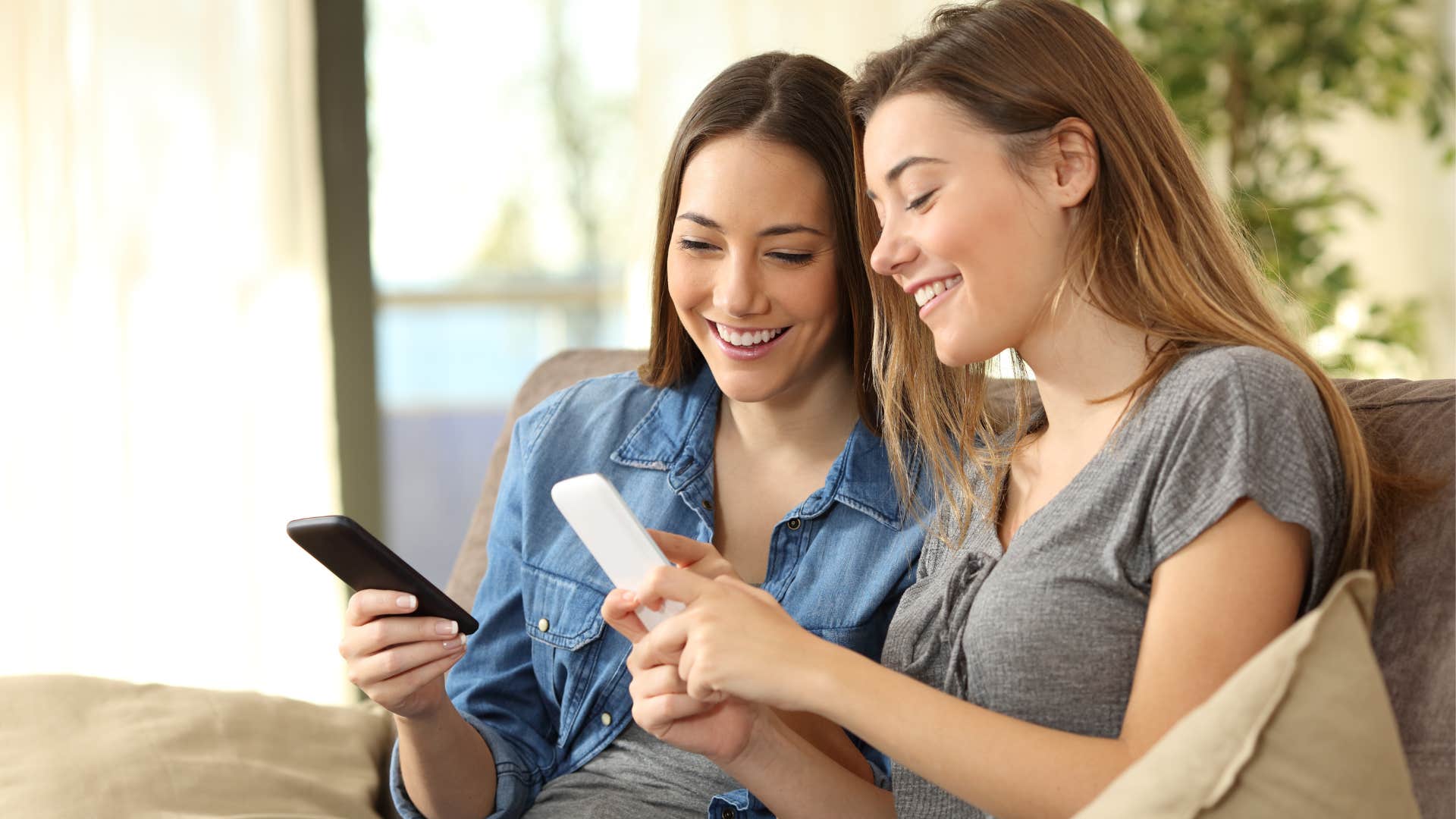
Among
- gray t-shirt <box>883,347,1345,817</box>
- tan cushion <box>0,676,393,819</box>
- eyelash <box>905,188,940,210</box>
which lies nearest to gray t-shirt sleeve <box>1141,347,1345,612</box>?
gray t-shirt <box>883,347,1345,817</box>

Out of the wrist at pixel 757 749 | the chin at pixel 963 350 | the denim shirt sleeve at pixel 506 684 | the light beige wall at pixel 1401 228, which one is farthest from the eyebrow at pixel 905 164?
the light beige wall at pixel 1401 228

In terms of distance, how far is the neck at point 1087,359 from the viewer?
3.64 feet

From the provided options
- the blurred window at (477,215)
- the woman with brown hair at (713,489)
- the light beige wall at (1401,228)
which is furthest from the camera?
the light beige wall at (1401,228)

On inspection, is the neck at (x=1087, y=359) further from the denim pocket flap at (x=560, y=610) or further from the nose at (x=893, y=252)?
the denim pocket flap at (x=560, y=610)

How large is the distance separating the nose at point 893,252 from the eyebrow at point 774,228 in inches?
9.0

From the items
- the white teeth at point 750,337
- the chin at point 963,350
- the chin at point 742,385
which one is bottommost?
the chin at point 742,385

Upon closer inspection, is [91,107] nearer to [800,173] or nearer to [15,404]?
[15,404]

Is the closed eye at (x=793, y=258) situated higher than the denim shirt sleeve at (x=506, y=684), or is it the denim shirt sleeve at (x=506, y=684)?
the closed eye at (x=793, y=258)

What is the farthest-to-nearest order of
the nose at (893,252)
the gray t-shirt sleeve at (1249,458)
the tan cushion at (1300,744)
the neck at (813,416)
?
the neck at (813,416) → the nose at (893,252) → the gray t-shirt sleeve at (1249,458) → the tan cushion at (1300,744)

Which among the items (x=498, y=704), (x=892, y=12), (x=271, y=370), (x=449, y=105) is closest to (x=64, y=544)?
(x=271, y=370)

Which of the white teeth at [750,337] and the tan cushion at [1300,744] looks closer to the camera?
the tan cushion at [1300,744]

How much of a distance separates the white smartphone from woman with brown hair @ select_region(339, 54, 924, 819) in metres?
0.16

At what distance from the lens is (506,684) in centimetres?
149

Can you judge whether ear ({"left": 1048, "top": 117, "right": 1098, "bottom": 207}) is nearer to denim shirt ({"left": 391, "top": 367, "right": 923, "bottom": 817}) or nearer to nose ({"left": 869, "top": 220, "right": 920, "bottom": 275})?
nose ({"left": 869, "top": 220, "right": 920, "bottom": 275})
